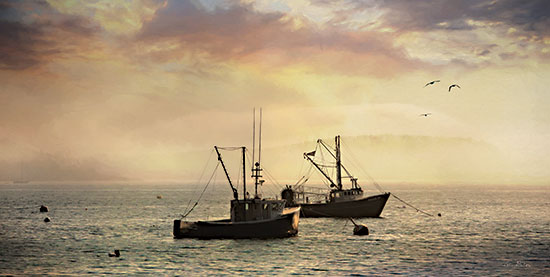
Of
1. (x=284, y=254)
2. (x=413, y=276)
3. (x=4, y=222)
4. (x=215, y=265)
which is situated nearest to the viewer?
(x=413, y=276)

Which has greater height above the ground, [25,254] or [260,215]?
[260,215]

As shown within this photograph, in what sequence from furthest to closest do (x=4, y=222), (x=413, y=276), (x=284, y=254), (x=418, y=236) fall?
(x=4, y=222) → (x=418, y=236) → (x=284, y=254) → (x=413, y=276)

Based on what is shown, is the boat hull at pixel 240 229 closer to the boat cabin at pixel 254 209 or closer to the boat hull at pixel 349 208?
the boat cabin at pixel 254 209

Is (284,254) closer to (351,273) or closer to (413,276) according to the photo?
(351,273)

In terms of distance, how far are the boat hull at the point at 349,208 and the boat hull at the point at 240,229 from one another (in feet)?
110

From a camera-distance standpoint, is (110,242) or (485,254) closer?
(485,254)

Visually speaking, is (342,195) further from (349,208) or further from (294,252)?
(294,252)

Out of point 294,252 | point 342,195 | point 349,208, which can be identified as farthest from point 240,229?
point 342,195

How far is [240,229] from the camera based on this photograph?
64.9 meters

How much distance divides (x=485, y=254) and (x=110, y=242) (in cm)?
4458

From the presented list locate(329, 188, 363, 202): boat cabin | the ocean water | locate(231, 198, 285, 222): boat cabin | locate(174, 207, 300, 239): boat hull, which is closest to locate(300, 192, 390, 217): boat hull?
locate(329, 188, 363, 202): boat cabin

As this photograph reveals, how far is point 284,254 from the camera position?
57156 millimetres

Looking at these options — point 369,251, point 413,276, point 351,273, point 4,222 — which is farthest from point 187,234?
point 4,222

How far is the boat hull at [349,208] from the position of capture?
101 m
